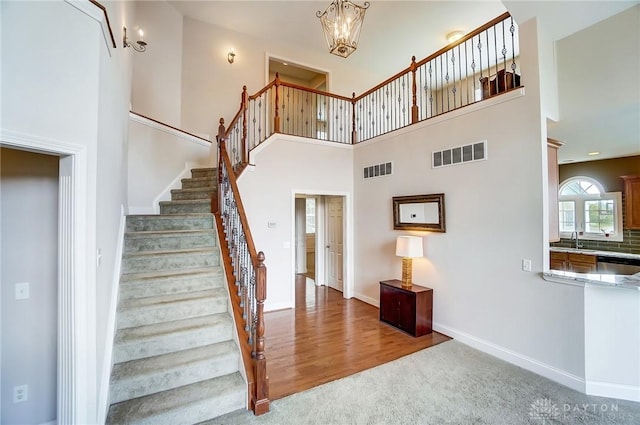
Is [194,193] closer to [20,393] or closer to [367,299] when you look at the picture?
[20,393]

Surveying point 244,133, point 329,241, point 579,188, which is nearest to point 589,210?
point 579,188

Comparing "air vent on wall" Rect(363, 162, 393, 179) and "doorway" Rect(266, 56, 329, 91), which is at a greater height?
"doorway" Rect(266, 56, 329, 91)

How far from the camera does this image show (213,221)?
12.5 ft

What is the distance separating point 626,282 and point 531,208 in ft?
3.20

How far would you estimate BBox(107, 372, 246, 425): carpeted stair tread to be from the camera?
2074mm

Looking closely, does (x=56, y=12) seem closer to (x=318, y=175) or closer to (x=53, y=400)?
(x=53, y=400)

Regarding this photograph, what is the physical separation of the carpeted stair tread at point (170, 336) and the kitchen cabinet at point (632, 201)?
763 centimetres

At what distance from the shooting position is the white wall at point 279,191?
4.78 meters

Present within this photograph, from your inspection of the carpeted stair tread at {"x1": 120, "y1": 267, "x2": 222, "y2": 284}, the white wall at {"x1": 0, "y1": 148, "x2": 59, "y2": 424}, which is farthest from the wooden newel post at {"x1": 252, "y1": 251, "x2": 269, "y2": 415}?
the white wall at {"x1": 0, "y1": 148, "x2": 59, "y2": 424}

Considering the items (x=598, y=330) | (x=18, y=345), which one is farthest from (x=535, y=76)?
(x=18, y=345)

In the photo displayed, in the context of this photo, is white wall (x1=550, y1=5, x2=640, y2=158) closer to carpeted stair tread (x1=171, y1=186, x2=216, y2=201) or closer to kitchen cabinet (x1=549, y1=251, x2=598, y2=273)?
kitchen cabinet (x1=549, y1=251, x2=598, y2=273)

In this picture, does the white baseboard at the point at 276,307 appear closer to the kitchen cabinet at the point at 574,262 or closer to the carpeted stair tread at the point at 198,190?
the carpeted stair tread at the point at 198,190

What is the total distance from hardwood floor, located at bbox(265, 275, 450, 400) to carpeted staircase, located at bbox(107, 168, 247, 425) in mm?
639

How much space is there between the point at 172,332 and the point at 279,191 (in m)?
2.90
